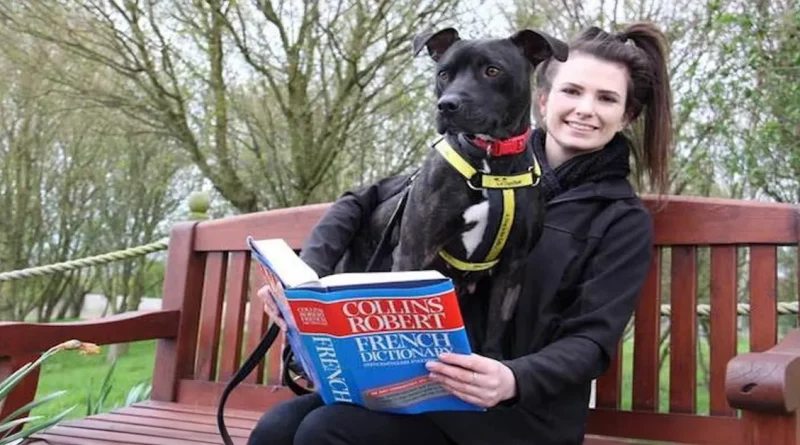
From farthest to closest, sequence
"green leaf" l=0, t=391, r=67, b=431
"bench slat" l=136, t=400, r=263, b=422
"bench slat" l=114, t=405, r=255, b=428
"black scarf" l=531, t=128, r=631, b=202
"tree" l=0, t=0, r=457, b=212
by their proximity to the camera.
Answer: "tree" l=0, t=0, r=457, b=212 → "bench slat" l=136, t=400, r=263, b=422 → "bench slat" l=114, t=405, r=255, b=428 → "black scarf" l=531, t=128, r=631, b=202 → "green leaf" l=0, t=391, r=67, b=431

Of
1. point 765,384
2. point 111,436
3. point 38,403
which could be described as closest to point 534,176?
point 765,384

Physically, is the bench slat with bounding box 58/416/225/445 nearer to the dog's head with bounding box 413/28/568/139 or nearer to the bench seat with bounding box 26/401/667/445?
the bench seat with bounding box 26/401/667/445

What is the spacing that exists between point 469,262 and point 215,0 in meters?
5.05

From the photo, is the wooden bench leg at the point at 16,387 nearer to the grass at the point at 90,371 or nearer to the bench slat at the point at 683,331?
the bench slat at the point at 683,331

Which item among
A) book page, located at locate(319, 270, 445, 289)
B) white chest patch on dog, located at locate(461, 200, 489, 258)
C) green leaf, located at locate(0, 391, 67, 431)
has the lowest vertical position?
green leaf, located at locate(0, 391, 67, 431)

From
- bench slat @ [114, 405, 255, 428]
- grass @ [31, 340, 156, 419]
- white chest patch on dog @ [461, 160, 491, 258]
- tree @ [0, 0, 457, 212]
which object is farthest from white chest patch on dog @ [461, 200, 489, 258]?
grass @ [31, 340, 156, 419]

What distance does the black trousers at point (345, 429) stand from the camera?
1.75 metres

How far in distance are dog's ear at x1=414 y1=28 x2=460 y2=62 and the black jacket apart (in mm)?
487

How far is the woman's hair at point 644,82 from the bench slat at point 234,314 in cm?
130

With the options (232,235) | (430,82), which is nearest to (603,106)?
(232,235)

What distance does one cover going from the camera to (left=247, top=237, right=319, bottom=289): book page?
5.14ft

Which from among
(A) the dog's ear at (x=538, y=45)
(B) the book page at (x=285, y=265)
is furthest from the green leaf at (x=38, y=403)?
(A) the dog's ear at (x=538, y=45)

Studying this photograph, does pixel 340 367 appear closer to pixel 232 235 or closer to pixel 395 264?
pixel 395 264

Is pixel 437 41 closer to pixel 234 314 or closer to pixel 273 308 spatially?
pixel 273 308
